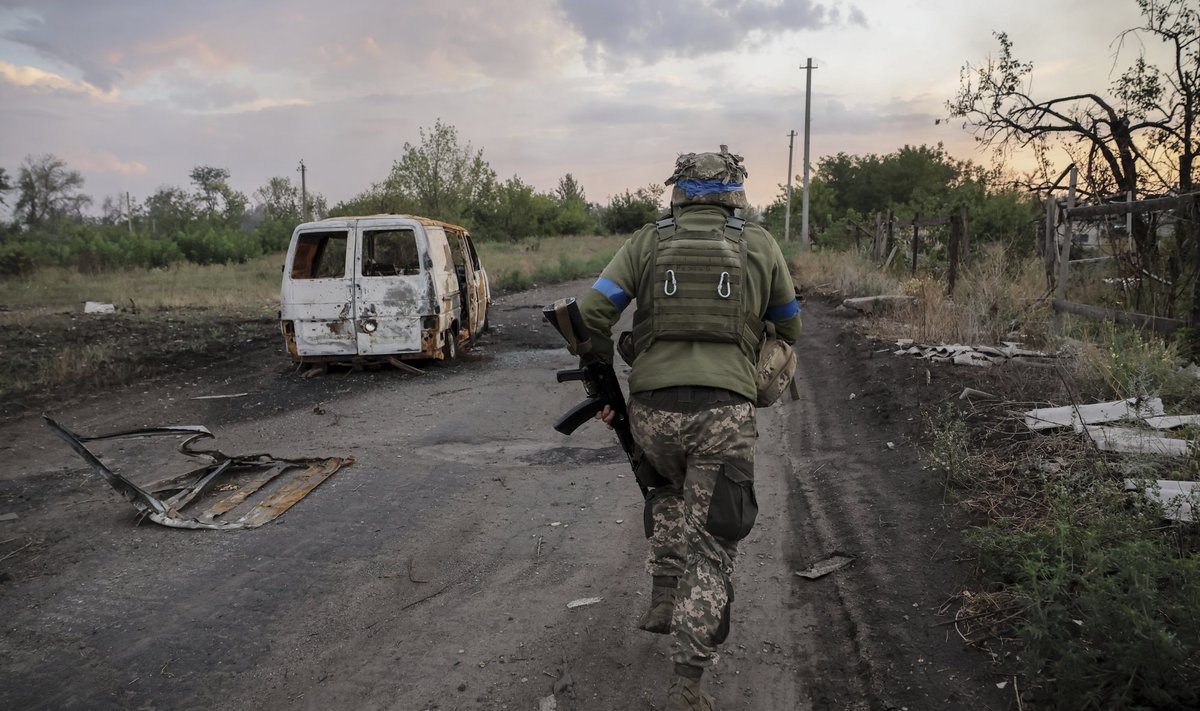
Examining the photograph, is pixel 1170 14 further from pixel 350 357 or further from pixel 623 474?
pixel 350 357

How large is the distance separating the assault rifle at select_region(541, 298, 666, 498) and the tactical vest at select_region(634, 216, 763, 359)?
293mm

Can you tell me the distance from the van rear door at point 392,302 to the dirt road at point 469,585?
261 cm

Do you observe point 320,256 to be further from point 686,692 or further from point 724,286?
point 686,692

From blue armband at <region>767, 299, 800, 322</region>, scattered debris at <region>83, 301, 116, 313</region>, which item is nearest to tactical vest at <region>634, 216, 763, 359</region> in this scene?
blue armband at <region>767, 299, 800, 322</region>

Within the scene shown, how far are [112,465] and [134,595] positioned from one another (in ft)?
8.72

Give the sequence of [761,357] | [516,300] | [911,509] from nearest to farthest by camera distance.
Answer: [761,357] → [911,509] → [516,300]

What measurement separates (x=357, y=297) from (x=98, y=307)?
9.75 meters

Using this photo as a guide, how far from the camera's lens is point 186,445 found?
547 cm

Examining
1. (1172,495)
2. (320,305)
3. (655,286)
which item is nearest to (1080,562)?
(1172,495)

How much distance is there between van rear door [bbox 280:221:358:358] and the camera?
8977 mm

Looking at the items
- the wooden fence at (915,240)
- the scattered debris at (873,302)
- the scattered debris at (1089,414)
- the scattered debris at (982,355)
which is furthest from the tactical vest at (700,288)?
the wooden fence at (915,240)

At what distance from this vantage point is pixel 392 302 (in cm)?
907

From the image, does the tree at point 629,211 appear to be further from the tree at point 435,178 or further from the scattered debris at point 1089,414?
the scattered debris at point 1089,414

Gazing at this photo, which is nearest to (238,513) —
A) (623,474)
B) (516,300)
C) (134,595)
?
(134,595)
